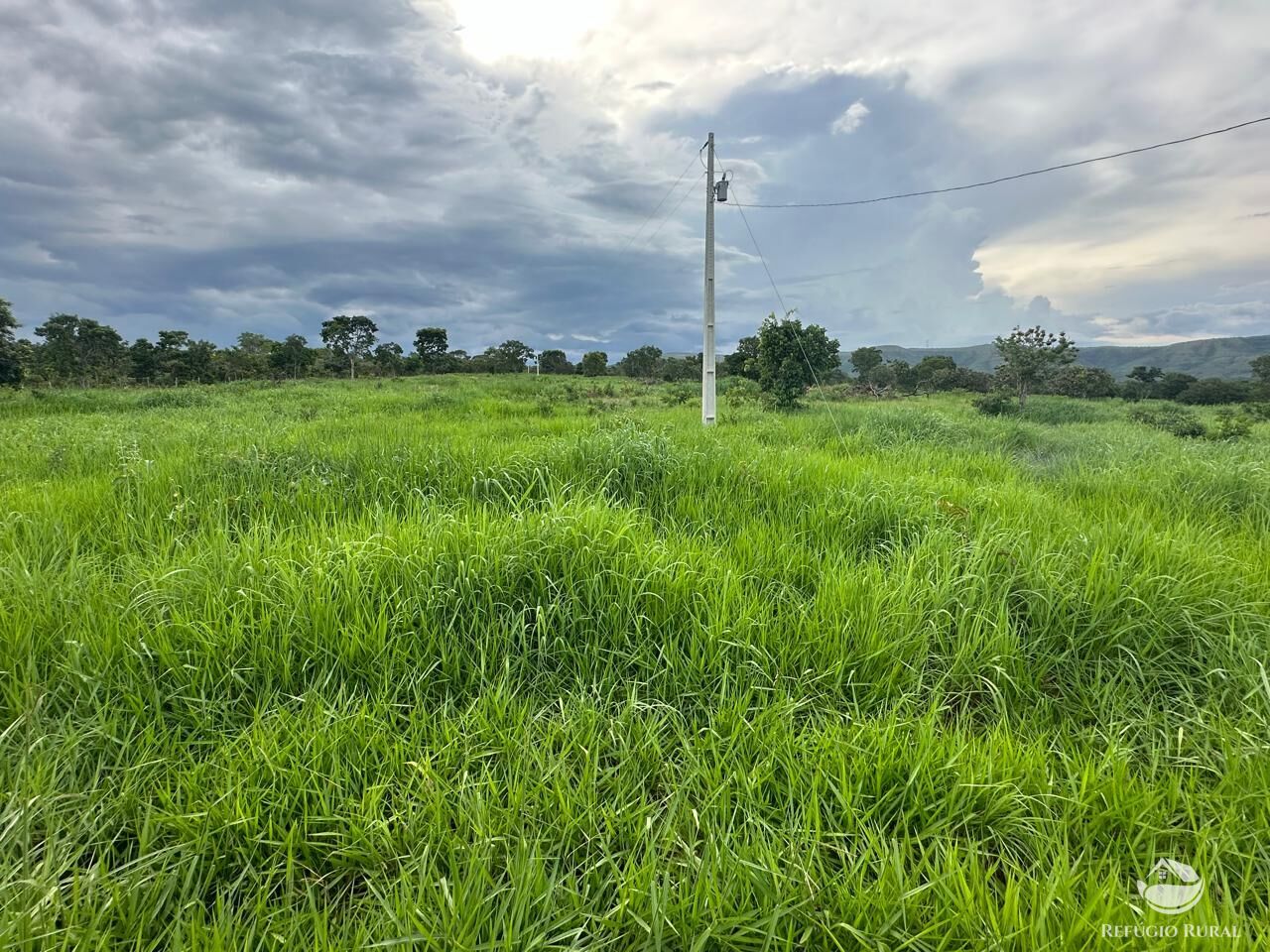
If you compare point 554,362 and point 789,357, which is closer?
point 789,357

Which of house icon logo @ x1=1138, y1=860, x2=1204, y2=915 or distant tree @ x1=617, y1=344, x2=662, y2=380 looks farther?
distant tree @ x1=617, y1=344, x2=662, y2=380

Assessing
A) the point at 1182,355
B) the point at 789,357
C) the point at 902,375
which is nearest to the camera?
the point at 789,357

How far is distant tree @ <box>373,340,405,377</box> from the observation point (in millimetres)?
56272

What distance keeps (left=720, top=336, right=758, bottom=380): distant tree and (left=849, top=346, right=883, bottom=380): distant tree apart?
29.7m

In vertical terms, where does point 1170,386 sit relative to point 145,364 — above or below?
below

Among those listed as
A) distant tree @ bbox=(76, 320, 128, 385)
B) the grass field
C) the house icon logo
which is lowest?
the house icon logo

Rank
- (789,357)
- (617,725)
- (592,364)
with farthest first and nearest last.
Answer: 1. (592,364)
2. (789,357)
3. (617,725)

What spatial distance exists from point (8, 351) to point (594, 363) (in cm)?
4554

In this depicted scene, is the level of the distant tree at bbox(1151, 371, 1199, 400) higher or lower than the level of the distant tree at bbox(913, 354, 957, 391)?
lower

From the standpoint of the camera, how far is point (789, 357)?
16.7 metres

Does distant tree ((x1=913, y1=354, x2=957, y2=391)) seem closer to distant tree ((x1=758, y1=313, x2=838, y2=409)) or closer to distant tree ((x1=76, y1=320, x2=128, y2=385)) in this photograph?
distant tree ((x1=758, y1=313, x2=838, y2=409))

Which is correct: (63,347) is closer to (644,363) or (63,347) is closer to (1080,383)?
(644,363)

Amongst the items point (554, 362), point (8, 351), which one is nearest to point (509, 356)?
point (554, 362)

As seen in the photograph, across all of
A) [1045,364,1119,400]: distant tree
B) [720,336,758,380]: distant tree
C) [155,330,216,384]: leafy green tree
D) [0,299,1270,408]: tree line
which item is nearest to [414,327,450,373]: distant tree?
[0,299,1270,408]: tree line
